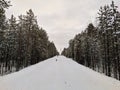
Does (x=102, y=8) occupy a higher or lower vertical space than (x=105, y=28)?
higher

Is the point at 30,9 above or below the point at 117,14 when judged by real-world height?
above

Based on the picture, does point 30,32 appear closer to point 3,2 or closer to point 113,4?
point 113,4

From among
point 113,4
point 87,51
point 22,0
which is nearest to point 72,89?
point 22,0

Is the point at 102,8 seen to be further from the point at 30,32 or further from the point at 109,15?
the point at 30,32

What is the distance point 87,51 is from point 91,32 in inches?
309

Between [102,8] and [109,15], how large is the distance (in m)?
2.63

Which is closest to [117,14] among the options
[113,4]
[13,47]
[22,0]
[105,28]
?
[113,4]

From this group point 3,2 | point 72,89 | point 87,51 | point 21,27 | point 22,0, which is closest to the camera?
point 72,89

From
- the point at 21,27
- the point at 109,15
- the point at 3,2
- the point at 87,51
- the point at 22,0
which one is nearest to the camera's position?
the point at 3,2

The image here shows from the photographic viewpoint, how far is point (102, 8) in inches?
1515

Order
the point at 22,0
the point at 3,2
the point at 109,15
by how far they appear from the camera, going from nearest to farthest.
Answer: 1. the point at 3,2
2. the point at 22,0
3. the point at 109,15

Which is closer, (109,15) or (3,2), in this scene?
(3,2)

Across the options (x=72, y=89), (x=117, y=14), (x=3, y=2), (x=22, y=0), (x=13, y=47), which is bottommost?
(x=72, y=89)

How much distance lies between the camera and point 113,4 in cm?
3388
